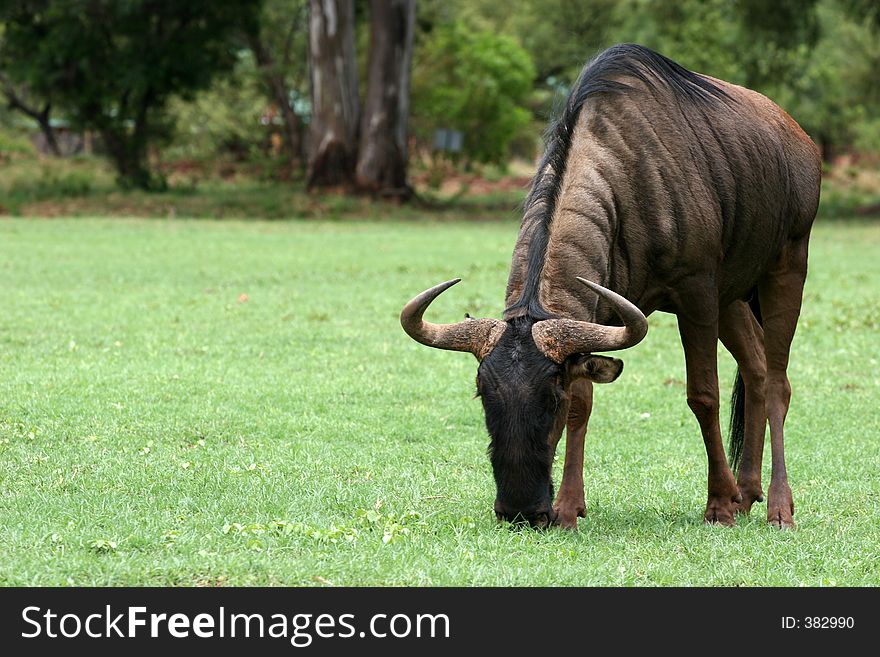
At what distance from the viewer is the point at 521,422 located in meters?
6.06

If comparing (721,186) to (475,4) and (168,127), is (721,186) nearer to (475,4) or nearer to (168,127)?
(168,127)

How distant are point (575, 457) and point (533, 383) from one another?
1.11m

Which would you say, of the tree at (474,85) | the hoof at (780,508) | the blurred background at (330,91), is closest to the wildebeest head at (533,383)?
the hoof at (780,508)

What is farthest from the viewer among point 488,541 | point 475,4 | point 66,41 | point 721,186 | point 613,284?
point 475,4

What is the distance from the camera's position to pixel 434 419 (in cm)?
989

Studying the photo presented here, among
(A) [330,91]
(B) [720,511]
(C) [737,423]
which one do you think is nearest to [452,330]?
(B) [720,511]

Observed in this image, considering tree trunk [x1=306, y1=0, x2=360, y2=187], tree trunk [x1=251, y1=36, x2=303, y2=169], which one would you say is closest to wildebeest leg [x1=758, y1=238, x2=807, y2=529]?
tree trunk [x1=306, y1=0, x2=360, y2=187]

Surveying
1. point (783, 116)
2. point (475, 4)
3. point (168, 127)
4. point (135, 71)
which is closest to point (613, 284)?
point (783, 116)

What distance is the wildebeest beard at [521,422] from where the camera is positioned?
6066 mm

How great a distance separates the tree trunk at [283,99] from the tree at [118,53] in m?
4.50

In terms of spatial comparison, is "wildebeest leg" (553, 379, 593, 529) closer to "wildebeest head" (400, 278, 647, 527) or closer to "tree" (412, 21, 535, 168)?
"wildebeest head" (400, 278, 647, 527)

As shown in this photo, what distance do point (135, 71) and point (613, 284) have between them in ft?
101

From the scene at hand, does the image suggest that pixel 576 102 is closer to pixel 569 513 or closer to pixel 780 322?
pixel 780 322

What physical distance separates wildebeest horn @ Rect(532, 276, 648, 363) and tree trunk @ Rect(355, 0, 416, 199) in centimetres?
3018
